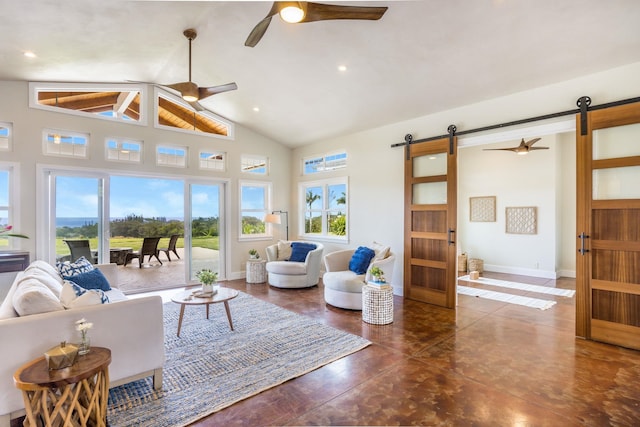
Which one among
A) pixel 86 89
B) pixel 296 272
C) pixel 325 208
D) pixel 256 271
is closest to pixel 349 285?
pixel 296 272

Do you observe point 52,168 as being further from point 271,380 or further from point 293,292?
point 271,380

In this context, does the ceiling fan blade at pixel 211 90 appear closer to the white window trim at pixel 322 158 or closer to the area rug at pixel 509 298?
the white window trim at pixel 322 158

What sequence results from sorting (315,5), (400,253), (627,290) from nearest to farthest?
(315,5)
(627,290)
(400,253)

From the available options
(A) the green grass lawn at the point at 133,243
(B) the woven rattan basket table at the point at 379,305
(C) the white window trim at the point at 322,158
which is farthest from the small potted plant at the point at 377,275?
(A) the green grass lawn at the point at 133,243

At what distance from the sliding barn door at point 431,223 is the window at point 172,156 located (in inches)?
170

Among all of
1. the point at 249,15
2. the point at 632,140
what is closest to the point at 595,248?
the point at 632,140

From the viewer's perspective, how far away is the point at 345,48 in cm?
380

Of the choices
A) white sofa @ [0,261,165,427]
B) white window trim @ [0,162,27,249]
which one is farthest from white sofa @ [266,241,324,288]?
white window trim @ [0,162,27,249]

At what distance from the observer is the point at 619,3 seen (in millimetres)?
2666

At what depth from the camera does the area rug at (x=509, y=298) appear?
16.1 feet

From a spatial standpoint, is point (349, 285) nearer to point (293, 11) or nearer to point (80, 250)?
point (293, 11)

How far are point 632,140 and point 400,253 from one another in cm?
326

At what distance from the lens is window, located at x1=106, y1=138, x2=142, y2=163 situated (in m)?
5.50

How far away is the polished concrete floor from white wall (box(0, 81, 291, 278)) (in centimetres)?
389
